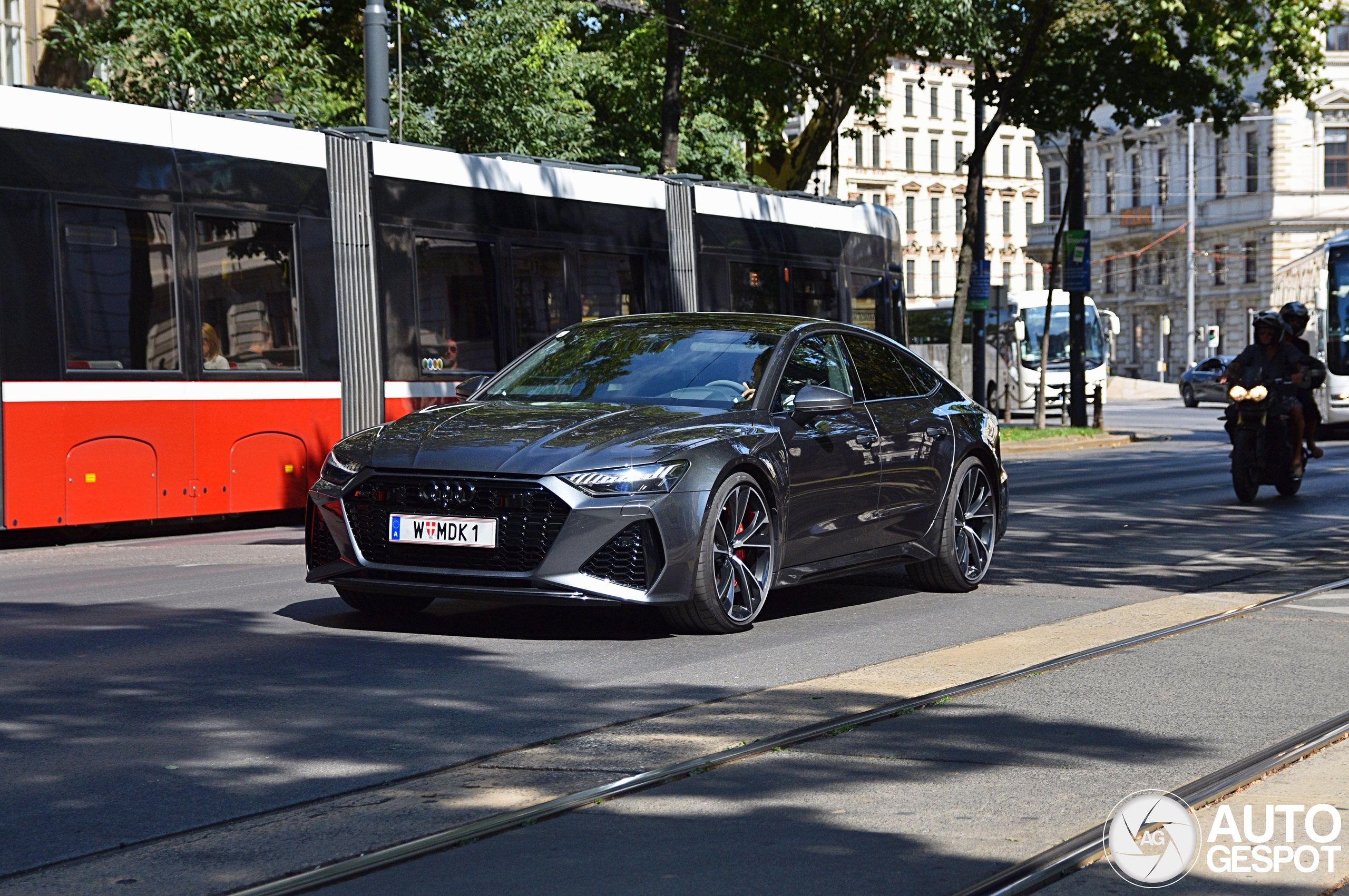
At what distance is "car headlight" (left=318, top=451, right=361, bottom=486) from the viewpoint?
7633 millimetres

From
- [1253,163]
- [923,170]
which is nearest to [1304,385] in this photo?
[1253,163]

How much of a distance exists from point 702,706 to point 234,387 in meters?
8.43

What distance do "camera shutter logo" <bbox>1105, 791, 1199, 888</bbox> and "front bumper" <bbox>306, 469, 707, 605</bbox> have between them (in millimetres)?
2868

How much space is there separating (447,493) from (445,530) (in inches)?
6.2

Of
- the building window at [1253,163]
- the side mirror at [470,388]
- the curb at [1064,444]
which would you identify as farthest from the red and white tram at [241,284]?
the building window at [1253,163]

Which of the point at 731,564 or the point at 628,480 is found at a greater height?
the point at 628,480

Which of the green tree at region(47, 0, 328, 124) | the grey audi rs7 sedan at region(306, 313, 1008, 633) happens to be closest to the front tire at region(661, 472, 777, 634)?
the grey audi rs7 sedan at region(306, 313, 1008, 633)

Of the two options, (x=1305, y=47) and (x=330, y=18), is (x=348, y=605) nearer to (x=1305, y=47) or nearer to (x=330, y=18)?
(x=1305, y=47)

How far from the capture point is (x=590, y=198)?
1691 centimetres

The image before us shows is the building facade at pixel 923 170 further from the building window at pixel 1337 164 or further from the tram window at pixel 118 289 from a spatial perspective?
the tram window at pixel 118 289

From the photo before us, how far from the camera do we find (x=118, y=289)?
1284 cm

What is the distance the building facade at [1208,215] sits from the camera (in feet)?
268

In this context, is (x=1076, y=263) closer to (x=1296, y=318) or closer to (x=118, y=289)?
(x=1296, y=318)

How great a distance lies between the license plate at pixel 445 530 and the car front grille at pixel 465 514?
0.07 feet
